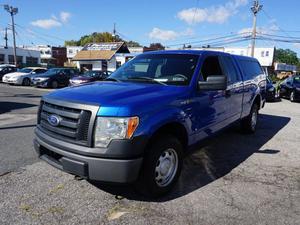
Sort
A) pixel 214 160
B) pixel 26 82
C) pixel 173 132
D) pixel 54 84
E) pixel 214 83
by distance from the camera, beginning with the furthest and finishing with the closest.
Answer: pixel 26 82 < pixel 54 84 < pixel 214 160 < pixel 214 83 < pixel 173 132

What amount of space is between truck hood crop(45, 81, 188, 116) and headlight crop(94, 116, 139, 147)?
0.25 feet

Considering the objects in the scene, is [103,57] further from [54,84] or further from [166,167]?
[166,167]

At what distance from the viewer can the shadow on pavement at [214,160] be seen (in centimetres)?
411

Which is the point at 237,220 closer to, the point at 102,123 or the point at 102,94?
the point at 102,123

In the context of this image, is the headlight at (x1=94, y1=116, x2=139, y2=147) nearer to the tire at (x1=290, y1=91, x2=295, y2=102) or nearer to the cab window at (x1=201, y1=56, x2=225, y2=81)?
the cab window at (x1=201, y1=56, x2=225, y2=81)

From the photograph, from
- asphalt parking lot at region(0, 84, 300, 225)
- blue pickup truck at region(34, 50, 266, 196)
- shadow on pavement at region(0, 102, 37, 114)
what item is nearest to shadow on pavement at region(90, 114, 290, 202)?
asphalt parking lot at region(0, 84, 300, 225)

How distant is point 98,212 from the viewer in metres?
3.49

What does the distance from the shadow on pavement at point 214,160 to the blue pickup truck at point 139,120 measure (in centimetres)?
34

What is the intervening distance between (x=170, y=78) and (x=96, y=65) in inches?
1501

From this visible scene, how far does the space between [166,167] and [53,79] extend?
1967 cm

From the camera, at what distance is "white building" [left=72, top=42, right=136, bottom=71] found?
3994 centimetres

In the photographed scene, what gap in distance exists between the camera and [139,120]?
329 cm

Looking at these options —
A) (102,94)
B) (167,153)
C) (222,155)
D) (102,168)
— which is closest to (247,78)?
(222,155)

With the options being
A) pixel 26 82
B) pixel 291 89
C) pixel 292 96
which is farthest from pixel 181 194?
pixel 26 82
